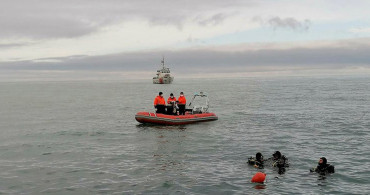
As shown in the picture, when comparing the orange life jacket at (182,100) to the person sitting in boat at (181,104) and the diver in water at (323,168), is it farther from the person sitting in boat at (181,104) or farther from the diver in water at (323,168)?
the diver in water at (323,168)

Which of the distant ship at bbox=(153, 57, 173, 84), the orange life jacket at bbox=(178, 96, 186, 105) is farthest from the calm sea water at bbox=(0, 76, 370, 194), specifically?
the distant ship at bbox=(153, 57, 173, 84)

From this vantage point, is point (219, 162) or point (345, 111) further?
point (345, 111)

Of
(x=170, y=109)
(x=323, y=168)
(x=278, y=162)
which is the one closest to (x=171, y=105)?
(x=170, y=109)

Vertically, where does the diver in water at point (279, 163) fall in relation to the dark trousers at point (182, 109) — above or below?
below

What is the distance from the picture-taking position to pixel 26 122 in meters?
35.2

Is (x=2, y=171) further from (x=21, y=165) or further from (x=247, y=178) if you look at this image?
(x=247, y=178)

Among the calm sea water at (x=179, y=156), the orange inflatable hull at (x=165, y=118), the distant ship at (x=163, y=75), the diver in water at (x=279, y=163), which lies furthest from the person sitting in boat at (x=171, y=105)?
the distant ship at (x=163, y=75)

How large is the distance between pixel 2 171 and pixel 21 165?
3.89 ft

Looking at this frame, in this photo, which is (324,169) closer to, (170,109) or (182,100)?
(182,100)

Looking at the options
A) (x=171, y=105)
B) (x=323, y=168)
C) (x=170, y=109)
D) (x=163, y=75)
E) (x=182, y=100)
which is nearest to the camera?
(x=323, y=168)

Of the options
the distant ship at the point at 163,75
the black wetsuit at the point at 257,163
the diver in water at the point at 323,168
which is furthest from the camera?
the distant ship at the point at 163,75

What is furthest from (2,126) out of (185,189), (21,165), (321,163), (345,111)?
(345,111)

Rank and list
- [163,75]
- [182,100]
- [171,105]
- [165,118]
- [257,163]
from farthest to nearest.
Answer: [163,75] < [171,105] < [182,100] < [165,118] < [257,163]

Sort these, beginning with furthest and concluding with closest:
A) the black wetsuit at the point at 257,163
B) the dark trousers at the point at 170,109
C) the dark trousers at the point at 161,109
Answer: the dark trousers at the point at 170,109, the dark trousers at the point at 161,109, the black wetsuit at the point at 257,163
